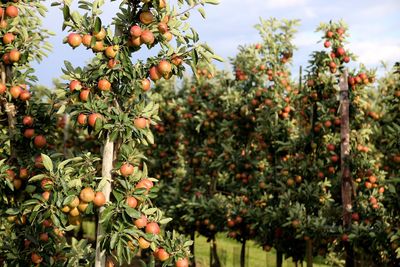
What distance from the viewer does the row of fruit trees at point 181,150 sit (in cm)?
448

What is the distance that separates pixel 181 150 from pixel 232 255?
4.02 metres

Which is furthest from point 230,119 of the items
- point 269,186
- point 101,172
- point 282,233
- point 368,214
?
point 101,172

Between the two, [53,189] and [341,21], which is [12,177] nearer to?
[53,189]

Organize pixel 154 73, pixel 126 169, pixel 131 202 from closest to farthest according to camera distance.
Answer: pixel 131 202, pixel 126 169, pixel 154 73

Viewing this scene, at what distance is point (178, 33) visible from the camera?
4633 millimetres

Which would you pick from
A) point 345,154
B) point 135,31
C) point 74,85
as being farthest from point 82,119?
point 345,154

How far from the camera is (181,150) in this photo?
614 inches

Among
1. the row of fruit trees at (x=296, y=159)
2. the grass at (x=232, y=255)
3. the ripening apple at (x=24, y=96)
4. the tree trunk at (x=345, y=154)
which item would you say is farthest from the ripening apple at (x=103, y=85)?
the grass at (x=232, y=255)

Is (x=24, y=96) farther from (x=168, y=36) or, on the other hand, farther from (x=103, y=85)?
(x=168, y=36)

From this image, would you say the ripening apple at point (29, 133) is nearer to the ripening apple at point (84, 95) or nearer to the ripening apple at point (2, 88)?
the ripening apple at point (2, 88)

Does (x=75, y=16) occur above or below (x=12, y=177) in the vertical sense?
above

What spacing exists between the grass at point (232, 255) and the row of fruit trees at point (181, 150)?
1.31 meters

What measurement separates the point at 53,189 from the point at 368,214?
6.63 m

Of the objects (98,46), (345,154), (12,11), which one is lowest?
(345,154)
